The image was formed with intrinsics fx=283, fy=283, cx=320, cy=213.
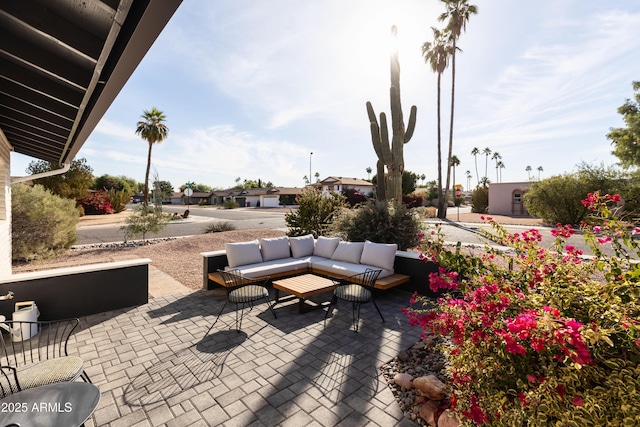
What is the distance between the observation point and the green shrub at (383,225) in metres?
7.85

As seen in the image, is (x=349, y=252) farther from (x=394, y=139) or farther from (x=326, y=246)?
(x=394, y=139)

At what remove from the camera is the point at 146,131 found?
28109mm

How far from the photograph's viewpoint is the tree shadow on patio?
3.05m

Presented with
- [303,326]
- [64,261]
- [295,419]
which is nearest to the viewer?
[295,419]

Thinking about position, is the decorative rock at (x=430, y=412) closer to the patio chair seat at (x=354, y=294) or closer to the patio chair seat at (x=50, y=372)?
the patio chair seat at (x=354, y=294)

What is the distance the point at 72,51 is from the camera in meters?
2.28

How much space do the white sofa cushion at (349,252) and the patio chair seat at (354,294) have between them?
1.66 metres

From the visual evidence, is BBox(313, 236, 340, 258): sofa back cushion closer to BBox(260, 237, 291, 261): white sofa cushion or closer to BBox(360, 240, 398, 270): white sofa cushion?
BBox(260, 237, 291, 261): white sofa cushion

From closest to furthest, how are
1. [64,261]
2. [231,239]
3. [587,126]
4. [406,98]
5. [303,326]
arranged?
[303,326], [64,261], [406,98], [231,239], [587,126]

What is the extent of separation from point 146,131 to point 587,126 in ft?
112

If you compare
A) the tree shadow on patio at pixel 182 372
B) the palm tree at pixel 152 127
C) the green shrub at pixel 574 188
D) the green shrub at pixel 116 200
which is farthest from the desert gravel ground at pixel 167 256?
the green shrub at pixel 116 200

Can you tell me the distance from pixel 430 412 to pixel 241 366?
7.32ft

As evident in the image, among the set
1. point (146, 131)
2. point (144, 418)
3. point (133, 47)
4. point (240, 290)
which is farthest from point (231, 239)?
point (146, 131)

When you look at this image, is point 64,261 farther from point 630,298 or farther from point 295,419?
point 630,298
